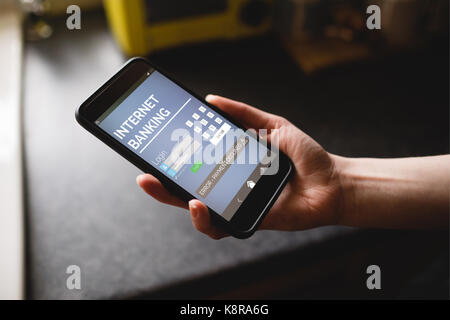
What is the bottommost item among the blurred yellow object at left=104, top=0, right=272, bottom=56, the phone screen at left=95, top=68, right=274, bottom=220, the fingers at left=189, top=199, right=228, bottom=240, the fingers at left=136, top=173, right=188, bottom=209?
the fingers at left=189, top=199, right=228, bottom=240

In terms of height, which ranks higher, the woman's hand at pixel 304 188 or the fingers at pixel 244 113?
the fingers at pixel 244 113

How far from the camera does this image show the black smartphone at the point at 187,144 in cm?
54

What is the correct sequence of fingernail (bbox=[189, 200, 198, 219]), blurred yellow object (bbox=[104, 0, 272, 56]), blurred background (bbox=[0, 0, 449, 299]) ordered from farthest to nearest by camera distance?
1. blurred yellow object (bbox=[104, 0, 272, 56])
2. blurred background (bbox=[0, 0, 449, 299])
3. fingernail (bbox=[189, 200, 198, 219])

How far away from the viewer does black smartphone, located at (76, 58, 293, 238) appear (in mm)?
540

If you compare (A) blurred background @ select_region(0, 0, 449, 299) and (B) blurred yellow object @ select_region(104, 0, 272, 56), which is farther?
(B) blurred yellow object @ select_region(104, 0, 272, 56)

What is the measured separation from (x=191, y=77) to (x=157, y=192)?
1.28ft

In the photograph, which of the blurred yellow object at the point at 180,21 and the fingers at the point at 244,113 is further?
the blurred yellow object at the point at 180,21

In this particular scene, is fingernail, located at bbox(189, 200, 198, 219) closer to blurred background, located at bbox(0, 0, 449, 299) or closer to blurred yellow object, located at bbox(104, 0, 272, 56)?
blurred background, located at bbox(0, 0, 449, 299)

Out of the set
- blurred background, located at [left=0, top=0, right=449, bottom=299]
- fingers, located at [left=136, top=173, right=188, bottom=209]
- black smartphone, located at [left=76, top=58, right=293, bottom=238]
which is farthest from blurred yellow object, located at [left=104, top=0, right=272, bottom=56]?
fingers, located at [left=136, top=173, right=188, bottom=209]

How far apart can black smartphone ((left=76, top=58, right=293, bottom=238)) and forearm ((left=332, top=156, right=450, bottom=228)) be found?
4.9 inches

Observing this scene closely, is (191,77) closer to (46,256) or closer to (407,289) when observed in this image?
(46,256)

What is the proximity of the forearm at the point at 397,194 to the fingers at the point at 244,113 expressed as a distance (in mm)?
141

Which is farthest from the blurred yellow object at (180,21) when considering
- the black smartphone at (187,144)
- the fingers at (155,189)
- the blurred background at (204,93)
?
the fingers at (155,189)

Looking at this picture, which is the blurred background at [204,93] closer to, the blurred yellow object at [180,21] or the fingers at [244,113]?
the blurred yellow object at [180,21]
